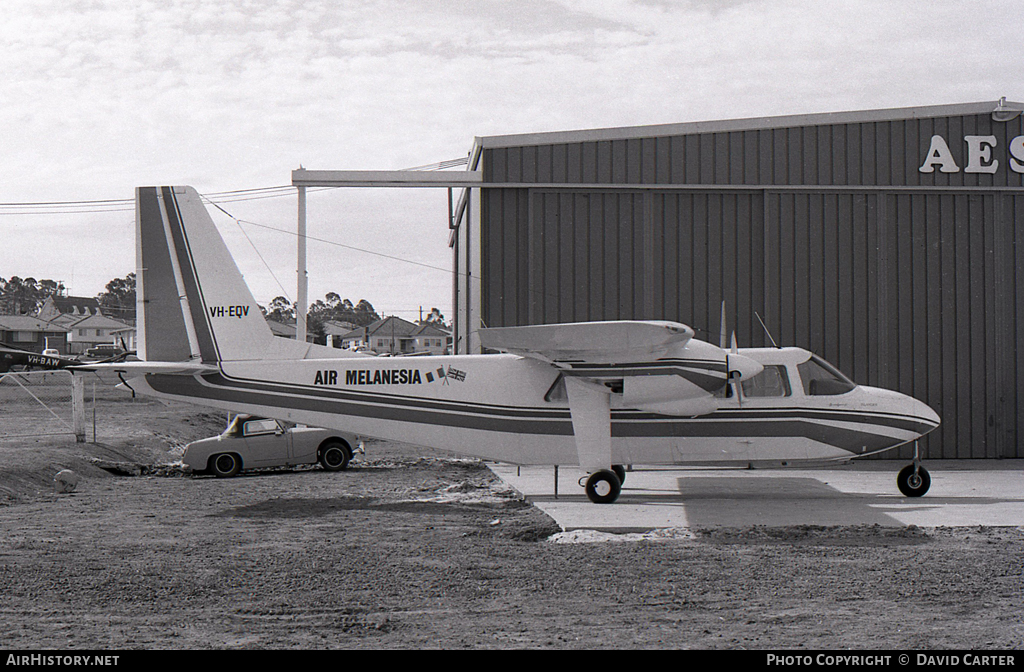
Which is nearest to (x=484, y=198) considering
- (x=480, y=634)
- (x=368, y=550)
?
(x=368, y=550)

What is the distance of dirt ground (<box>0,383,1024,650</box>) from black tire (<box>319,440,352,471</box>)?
5.35m

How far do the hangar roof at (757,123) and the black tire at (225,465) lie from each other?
8.64 metres

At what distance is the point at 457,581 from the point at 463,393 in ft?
20.9

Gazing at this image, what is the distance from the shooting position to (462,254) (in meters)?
25.2

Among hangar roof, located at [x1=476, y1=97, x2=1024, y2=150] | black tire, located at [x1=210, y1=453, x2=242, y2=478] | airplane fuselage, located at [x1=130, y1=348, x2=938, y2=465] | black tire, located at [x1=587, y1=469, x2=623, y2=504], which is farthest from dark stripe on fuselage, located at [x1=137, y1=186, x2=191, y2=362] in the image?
hangar roof, located at [x1=476, y1=97, x2=1024, y2=150]

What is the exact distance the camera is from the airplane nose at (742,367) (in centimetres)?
1380

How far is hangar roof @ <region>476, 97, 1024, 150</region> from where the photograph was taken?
19.4m

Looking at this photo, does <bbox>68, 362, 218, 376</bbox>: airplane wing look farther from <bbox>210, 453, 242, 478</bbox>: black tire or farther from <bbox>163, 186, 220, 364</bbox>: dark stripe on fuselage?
<bbox>210, 453, 242, 478</bbox>: black tire

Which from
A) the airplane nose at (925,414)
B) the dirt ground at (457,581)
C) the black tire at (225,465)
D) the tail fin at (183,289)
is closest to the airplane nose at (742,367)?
the airplane nose at (925,414)

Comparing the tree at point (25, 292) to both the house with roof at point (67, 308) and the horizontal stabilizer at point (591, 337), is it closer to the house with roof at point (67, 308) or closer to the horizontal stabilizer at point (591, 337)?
the house with roof at point (67, 308)

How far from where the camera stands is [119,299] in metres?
157

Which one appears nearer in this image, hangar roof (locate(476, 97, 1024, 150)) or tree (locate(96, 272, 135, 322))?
hangar roof (locate(476, 97, 1024, 150))

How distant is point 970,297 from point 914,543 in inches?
465
